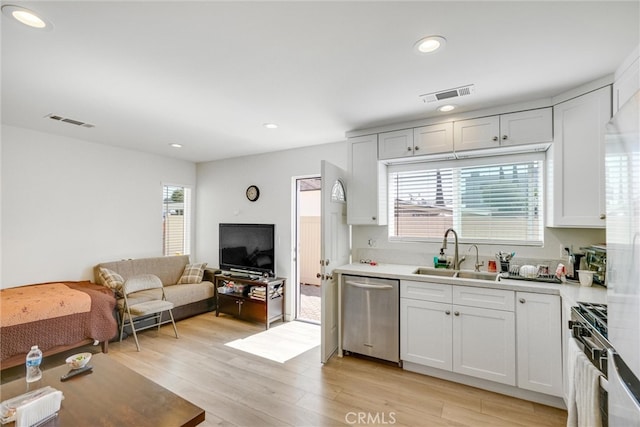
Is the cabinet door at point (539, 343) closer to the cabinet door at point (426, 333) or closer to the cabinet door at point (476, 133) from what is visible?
the cabinet door at point (426, 333)

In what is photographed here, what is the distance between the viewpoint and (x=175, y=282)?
15.5 ft

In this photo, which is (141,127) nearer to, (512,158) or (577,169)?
(512,158)

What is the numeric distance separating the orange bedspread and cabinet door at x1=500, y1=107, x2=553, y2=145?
4.50 meters

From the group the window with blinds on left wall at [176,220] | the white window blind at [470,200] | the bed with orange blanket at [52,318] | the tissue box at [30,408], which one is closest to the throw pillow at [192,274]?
the window with blinds on left wall at [176,220]

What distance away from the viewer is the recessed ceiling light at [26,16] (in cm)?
146

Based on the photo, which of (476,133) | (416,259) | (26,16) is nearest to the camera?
(26,16)

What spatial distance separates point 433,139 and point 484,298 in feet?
5.19

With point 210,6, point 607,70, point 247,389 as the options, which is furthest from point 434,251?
point 210,6

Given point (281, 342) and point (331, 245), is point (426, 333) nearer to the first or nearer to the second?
point (331, 245)

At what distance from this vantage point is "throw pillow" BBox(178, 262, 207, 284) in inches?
184

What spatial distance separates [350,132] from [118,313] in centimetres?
361

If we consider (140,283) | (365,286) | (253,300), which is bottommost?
(253,300)

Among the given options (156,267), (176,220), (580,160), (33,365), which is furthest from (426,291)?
(176,220)

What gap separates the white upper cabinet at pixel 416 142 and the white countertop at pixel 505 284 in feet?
4.02
